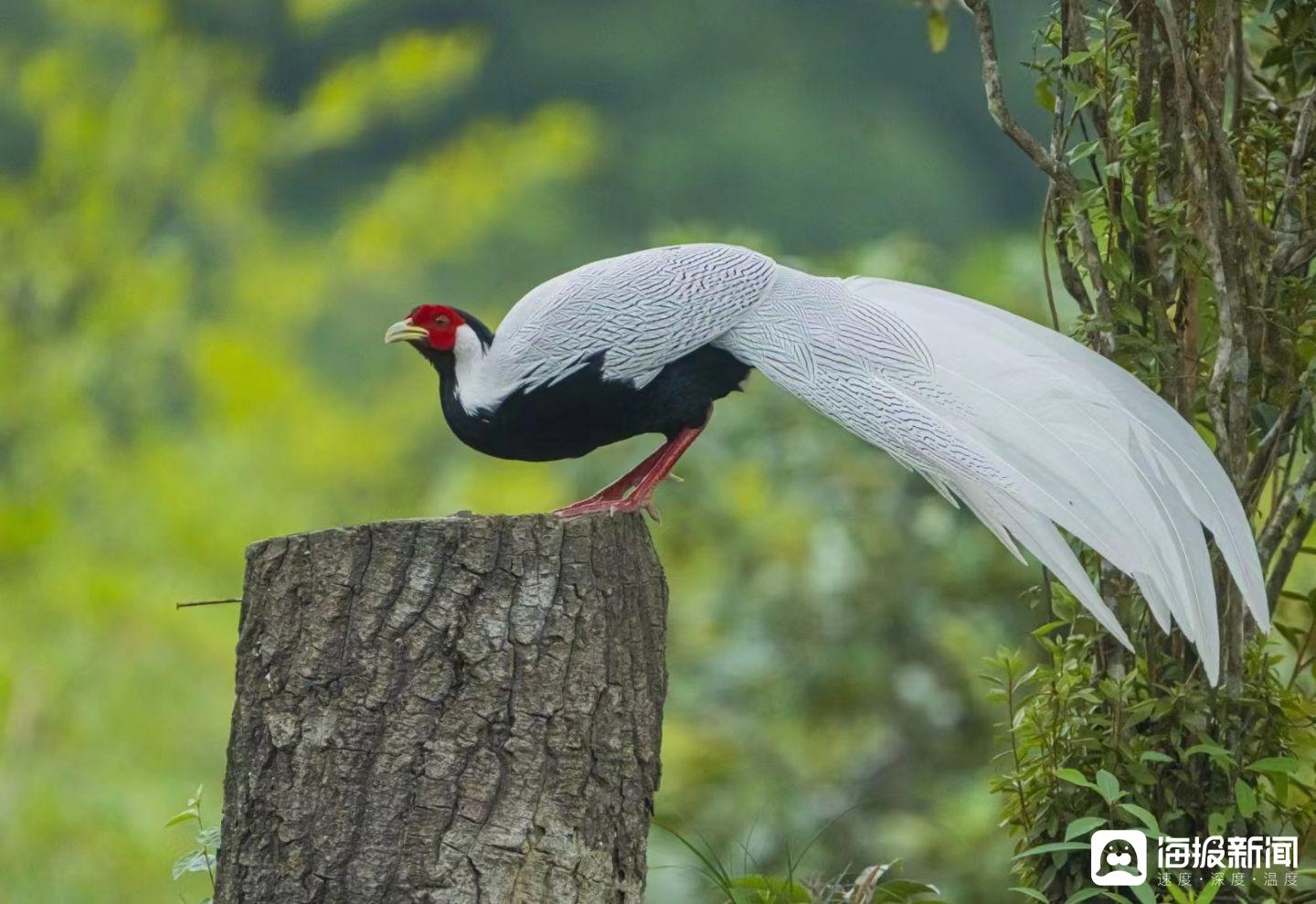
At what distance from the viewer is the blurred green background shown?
12.4 ft

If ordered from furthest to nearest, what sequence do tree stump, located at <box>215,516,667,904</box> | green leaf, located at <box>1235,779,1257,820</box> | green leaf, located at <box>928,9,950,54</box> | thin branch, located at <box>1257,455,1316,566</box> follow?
green leaf, located at <box>928,9,950,54</box> < thin branch, located at <box>1257,455,1316,566</box> < green leaf, located at <box>1235,779,1257,820</box> < tree stump, located at <box>215,516,667,904</box>

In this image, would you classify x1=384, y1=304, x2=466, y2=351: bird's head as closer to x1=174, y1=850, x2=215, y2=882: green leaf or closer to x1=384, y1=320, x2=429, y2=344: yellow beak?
x1=384, y1=320, x2=429, y2=344: yellow beak

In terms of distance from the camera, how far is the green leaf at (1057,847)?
1.77 meters

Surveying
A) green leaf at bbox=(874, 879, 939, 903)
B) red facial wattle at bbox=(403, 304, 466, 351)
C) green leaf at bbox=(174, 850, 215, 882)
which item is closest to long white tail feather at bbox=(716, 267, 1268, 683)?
red facial wattle at bbox=(403, 304, 466, 351)

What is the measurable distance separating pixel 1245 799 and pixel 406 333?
114 centimetres

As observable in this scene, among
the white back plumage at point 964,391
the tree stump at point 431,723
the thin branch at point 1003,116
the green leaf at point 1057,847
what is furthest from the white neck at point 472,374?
the green leaf at point 1057,847

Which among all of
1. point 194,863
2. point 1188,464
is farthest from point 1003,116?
point 194,863

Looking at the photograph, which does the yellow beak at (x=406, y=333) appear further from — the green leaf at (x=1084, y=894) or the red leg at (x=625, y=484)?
the green leaf at (x=1084, y=894)

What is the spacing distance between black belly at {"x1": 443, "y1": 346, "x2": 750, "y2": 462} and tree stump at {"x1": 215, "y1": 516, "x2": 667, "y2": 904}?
0.81 ft

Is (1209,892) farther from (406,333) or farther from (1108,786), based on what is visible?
(406,333)

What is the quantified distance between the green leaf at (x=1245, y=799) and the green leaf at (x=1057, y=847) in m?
0.18

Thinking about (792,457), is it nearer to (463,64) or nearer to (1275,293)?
(1275,293)

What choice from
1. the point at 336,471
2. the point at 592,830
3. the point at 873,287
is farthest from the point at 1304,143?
the point at 336,471

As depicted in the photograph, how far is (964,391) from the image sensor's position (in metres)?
1.84
